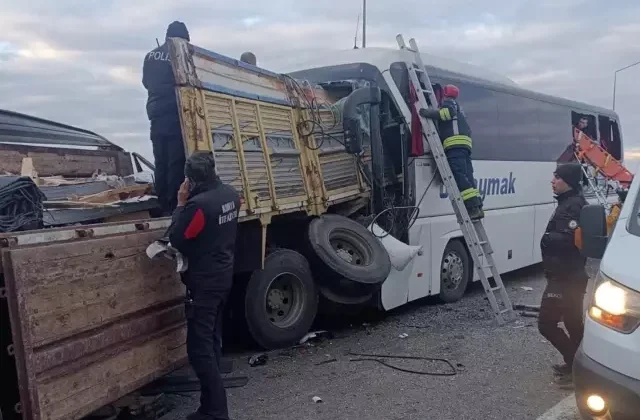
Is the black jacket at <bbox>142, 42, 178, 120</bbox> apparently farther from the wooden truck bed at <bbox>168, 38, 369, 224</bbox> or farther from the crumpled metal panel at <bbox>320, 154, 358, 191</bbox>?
the crumpled metal panel at <bbox>320, 154, 358, 191</bbox>

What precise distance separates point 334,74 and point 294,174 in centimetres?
211

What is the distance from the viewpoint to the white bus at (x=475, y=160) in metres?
8.02

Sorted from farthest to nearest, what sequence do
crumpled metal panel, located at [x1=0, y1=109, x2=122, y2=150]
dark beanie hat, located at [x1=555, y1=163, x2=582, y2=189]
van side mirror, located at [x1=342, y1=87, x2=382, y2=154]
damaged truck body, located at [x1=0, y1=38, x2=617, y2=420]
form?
van side mirror, located at [x1=342, y1=87, x2=382, y2=154] < crumpled metal panel, located at [x1=0, y1=109, x2=122, y2=150] < dark beanie hat, located at [x1=555, y1=163, x2=582, y2=189] < damaged truck body, located at [x1=0, y1=38, x2=617, y2=420]

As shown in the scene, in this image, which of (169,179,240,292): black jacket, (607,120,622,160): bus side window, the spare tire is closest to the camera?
(169,179,240,292): black jacket

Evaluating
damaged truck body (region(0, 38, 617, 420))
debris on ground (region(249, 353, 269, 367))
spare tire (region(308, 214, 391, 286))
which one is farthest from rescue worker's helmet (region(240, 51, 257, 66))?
debris on ground (region(249, 353, 269, 367))

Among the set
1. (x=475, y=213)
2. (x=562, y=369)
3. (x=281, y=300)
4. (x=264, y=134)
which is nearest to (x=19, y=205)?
(x=264, y=134)

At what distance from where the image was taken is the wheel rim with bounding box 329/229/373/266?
7.11 metres

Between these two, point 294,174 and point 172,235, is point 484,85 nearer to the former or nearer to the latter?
point 294,174

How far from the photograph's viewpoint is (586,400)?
139 inches

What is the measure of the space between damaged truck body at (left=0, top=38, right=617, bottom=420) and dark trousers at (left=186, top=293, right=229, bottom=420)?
0.21 metres

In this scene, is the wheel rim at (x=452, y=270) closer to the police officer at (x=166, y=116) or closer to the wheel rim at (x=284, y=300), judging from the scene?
the wheel rim at (x=284, y=300)

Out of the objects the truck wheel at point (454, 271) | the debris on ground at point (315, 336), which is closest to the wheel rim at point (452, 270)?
the truck wheel at point (454, 271)

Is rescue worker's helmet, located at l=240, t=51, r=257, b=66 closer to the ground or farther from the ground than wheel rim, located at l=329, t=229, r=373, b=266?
farther from the ground

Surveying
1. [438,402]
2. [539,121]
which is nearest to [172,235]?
[438,402]
